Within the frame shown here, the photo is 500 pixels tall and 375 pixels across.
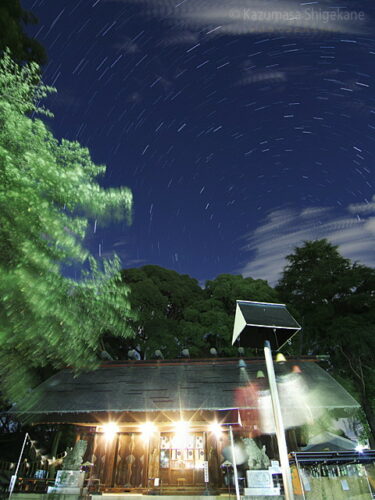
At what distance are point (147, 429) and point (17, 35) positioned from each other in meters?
16.3

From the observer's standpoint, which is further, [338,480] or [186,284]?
[186,284]

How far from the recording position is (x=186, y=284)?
21812 millimetres

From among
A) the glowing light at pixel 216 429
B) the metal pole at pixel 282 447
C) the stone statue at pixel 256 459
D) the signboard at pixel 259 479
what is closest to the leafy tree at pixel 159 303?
the glowing light at pixel 216 429

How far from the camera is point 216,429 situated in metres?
11.7

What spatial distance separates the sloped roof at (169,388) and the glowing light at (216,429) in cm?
178

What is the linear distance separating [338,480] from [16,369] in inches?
357

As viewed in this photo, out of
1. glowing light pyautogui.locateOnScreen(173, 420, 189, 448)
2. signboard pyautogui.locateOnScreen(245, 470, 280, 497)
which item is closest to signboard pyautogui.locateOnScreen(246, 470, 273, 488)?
signboard pyautogui.locateOnScreen(245, 470, 280, 497)

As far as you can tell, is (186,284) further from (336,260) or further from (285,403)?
(285,403)

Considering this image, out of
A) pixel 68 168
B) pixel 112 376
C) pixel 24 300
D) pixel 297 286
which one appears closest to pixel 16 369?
pixel 24 300

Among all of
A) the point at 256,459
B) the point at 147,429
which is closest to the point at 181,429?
the point at 147,429

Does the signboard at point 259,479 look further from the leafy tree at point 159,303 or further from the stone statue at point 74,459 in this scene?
the leafy tree at point 159,303

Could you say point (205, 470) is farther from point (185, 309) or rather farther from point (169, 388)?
point (185, 309)

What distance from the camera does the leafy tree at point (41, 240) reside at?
657 centimetres

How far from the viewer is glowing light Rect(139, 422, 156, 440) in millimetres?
11992
